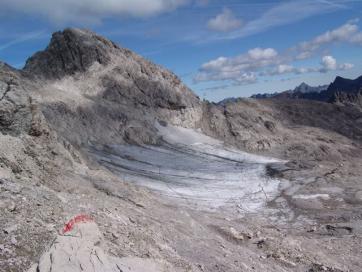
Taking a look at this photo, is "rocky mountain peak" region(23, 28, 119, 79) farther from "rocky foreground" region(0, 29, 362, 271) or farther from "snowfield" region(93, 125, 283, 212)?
"snowfield" region(93, 125, 283, 212)

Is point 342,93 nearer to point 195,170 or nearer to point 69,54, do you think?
point 69,54

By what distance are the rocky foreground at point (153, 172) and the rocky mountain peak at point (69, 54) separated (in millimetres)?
121

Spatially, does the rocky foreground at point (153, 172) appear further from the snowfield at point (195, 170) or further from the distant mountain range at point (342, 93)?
the distant mountain range at point (342, 93)

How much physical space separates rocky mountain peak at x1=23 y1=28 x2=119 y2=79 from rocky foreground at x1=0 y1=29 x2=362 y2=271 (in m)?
0.12

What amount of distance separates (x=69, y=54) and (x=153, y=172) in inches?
646

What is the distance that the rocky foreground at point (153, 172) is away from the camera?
1016cm

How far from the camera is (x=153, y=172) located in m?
30.8

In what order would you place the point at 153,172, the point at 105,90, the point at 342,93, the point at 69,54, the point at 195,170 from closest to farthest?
the point at 153,172 < the point at 195,170 < the point at 105,90 < the point at 69,54 < the point at 342,93

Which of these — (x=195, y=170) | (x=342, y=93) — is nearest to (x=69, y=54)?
(x=195, y=170)

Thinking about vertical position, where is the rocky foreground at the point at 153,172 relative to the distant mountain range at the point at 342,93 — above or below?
below

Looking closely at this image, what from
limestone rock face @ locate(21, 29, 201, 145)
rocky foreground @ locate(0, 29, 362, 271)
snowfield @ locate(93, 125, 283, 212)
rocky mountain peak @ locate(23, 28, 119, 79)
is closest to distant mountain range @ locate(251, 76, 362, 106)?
rocky foreground @ locate(0, 29, 362, 271)

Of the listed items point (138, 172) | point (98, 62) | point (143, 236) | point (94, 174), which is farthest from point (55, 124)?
point (143, 236)

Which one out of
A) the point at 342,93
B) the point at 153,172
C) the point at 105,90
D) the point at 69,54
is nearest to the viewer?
the point at 153,172

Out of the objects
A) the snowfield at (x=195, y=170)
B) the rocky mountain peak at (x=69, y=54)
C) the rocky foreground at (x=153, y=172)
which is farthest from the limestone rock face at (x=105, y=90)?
the snowfield at (x=195, y=170)
